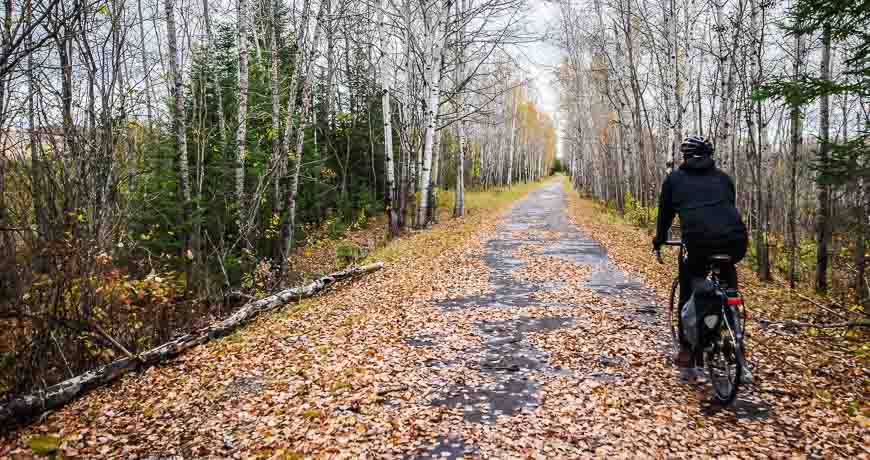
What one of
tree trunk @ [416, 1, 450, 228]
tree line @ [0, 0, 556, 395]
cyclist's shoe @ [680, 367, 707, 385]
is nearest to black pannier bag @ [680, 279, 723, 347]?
cyclist's shoe @ [680, 367, 707, 385]

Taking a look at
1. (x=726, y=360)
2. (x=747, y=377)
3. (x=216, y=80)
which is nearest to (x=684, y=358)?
(x=747, y=377)

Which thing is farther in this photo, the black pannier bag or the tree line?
the tree line

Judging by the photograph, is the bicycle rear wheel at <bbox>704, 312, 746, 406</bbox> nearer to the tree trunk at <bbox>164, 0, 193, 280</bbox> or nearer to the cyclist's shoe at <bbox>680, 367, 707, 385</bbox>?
the cyclist's shoe at <bbox>680, 367, 707, 385</bbox>

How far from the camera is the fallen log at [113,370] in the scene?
487 centimetres

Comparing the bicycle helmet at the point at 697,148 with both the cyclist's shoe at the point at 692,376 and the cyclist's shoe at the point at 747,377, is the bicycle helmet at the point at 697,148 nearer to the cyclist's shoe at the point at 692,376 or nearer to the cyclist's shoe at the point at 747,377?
the cyclist's shoe at the point at 747,377

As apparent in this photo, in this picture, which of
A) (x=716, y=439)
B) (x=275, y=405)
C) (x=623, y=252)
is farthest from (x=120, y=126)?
(x=623, y=252)

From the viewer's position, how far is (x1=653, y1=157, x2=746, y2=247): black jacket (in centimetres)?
416

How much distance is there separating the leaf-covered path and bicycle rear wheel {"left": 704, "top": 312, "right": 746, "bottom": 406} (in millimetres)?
184

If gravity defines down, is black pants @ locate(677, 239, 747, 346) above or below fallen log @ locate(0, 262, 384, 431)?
above

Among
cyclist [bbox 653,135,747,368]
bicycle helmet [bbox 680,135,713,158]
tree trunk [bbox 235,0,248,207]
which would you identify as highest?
tree trunk [bbox 235,0,248,207]

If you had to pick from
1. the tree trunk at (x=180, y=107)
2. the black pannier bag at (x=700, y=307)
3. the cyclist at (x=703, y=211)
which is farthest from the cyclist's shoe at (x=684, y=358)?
the tree trunk at (x=180, y=107)

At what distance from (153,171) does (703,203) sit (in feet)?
38.7

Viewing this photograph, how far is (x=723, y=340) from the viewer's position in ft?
13.7

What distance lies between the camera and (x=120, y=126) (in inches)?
264
